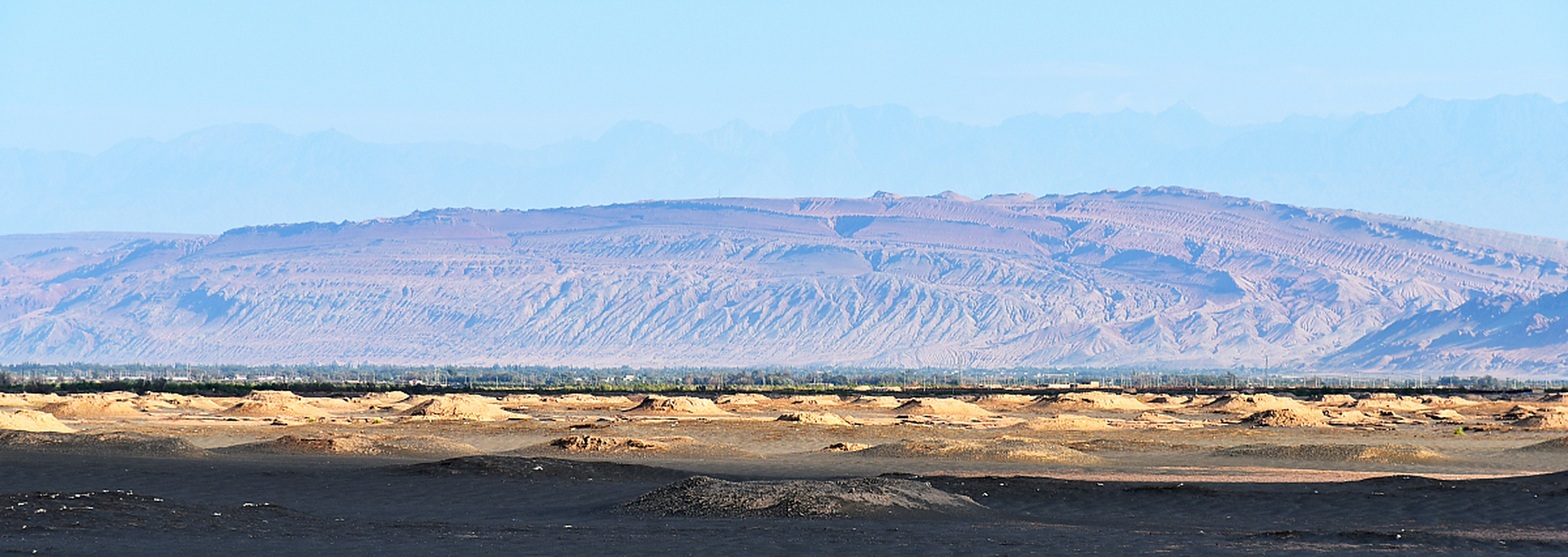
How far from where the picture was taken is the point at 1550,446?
39.1 meters

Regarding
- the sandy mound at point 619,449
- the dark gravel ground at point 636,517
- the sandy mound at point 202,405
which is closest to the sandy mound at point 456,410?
the sandy mound at point 202,405

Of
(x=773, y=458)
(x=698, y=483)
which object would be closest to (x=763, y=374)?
(x=773, y=458)

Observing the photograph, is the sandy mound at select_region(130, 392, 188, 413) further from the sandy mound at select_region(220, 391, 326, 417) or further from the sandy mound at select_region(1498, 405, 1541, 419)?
the sandy mound at select_region(1498, 405, 1541, 419)

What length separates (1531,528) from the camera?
→ 1922cm

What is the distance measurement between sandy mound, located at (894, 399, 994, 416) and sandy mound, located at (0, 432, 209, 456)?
35646mm

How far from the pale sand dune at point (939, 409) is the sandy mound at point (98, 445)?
35.6m

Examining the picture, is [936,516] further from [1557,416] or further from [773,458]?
[1557,416]

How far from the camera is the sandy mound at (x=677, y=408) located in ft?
205

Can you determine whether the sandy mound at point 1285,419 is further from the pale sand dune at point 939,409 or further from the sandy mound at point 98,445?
the sandy mound at point 98,445

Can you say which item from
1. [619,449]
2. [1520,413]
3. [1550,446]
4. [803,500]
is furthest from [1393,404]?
[803,500]

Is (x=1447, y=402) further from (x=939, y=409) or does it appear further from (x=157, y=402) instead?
(x=157, y=402)

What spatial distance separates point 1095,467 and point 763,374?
140 metres

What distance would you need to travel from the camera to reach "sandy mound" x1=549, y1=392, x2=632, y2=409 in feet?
246

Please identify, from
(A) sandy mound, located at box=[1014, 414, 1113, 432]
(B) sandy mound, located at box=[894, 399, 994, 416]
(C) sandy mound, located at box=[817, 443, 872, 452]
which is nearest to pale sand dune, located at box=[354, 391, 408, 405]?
(B) sandy mound, located at box=[894, 399, 994, 416]
